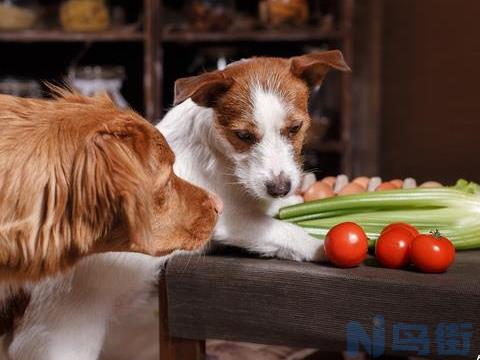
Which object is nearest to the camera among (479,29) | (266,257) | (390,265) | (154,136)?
(154,136)

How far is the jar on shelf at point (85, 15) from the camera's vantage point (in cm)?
360

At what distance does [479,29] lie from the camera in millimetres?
3494

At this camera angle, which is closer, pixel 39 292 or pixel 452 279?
pixel 452 279

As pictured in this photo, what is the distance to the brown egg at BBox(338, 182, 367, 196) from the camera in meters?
→ 2.12

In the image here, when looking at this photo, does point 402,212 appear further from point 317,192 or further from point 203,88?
point 203,88

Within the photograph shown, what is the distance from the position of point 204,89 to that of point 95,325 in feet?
2.08

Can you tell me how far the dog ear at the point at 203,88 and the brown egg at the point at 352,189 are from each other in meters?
0.52

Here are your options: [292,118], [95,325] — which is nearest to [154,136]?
[292,118]

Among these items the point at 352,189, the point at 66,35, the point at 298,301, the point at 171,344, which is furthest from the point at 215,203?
the point at 66,35

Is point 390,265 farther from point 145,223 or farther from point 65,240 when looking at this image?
point 65,240

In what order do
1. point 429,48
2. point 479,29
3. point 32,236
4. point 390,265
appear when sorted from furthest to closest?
point 429,48, point 479,29, point 390,265, point 32,236

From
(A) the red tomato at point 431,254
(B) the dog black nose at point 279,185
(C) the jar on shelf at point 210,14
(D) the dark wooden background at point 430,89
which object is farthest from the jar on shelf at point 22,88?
(A) the red tomato at point 431,254

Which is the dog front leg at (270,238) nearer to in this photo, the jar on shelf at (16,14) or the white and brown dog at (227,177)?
the white and brown dog at (227,177)

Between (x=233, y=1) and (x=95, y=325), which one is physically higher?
(x=233, y=1)
